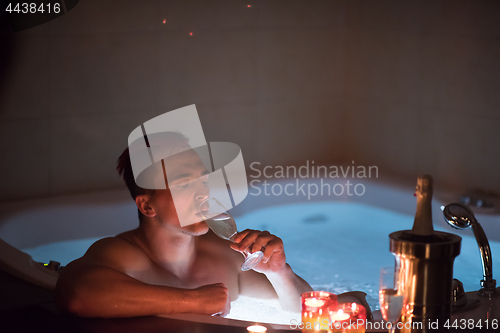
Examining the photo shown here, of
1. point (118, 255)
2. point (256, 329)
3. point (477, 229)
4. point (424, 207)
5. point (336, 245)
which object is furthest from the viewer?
point (336, 245)

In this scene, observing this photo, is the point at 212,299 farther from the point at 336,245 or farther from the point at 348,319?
the point at 336,245

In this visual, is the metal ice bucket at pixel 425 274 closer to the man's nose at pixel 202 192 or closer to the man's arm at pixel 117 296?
the man's arm at pixel 117 296

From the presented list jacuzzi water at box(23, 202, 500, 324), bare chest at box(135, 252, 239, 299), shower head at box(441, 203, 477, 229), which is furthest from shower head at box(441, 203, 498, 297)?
jacuzzi water at box(23, 202, 500, 324)

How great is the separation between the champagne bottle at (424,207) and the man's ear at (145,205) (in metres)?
0.73

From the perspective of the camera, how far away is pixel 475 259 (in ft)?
7.01

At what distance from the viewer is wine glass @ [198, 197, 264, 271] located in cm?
122

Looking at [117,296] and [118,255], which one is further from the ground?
[118,255]

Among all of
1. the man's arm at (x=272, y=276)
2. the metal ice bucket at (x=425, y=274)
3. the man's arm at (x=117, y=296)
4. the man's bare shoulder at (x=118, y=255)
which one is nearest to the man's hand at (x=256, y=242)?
the man's arm at (x=272, y=276)

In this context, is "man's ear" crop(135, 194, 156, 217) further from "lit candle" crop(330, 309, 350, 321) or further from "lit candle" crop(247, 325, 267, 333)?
"lit candle" crop(330, 309, 350, 321)

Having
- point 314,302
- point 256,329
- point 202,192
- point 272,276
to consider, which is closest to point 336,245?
point 272,276

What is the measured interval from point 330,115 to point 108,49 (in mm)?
1182

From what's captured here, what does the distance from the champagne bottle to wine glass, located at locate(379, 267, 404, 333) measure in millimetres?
71

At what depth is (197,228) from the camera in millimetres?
1348

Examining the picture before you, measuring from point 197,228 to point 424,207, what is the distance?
26.1 inches
